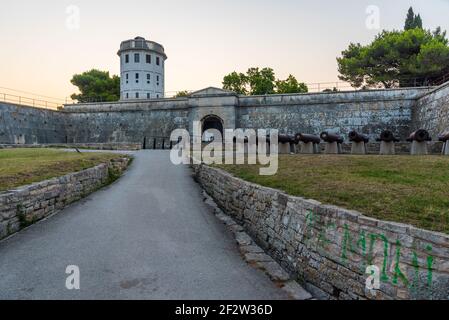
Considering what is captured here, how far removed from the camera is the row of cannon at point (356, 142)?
14.0 metres

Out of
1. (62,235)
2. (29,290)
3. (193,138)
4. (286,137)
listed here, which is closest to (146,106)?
(193,138)

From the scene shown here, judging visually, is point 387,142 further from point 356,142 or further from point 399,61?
point 399,61

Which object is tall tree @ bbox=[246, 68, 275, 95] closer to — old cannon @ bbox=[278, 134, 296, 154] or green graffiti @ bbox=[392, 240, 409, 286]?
old cannon @ bbox=[278, 134, 296, 154]

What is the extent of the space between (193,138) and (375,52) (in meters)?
22.0

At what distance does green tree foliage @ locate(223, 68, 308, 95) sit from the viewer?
1912 inches

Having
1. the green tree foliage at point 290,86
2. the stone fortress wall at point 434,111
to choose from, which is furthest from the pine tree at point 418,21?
the stone fortress wall at point 434,111

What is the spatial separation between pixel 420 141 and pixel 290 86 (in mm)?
35377

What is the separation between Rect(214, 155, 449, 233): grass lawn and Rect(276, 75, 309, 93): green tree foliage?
130 ft

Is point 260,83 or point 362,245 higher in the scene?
point 260,83

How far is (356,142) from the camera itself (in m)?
15.8

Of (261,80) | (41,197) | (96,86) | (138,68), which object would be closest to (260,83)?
(261,80)
